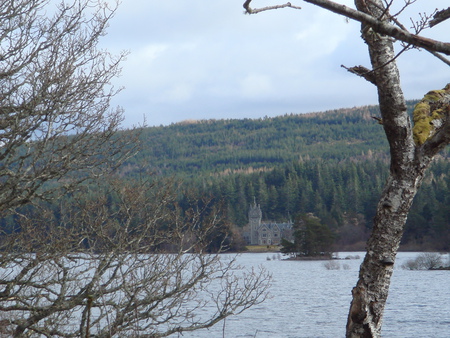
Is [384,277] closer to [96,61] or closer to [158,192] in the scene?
[96,61]

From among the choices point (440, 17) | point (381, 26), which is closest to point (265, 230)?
point (440, 17)

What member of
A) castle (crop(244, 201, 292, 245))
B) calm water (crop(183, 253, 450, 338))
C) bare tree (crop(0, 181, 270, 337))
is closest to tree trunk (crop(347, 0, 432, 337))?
bare tree (crop(0, 181, 270, 337))

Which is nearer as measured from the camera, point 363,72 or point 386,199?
point 363,72

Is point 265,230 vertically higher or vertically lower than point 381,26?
lower

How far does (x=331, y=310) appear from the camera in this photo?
39156 mm

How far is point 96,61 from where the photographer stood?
11.2 m

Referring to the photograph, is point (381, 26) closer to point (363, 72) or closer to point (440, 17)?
point (440, 17)

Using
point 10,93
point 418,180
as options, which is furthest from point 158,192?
point 418,180

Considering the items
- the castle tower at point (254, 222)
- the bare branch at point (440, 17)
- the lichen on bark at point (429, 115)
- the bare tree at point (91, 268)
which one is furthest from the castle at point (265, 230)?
the bare branch at point (440, 17)

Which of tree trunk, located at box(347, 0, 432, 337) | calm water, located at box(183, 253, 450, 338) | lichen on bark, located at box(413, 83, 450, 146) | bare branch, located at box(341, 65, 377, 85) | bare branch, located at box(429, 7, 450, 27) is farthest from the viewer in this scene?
calm water, located at box(183, 253, 450, 338)

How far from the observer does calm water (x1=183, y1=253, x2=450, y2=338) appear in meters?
30.2

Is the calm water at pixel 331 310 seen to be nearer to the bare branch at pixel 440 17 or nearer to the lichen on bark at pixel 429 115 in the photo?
the lichen on bark at pixel 429 115

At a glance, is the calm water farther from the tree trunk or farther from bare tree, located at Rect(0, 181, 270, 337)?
the tree trunk

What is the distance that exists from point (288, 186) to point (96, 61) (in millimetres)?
130111
